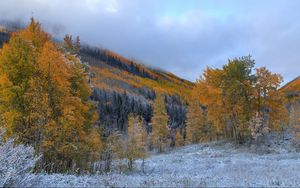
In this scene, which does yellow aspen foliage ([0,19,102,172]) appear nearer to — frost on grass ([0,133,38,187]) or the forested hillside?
the forested hillside

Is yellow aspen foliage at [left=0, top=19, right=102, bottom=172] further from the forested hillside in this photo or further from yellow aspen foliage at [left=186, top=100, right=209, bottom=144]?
yellow aspen foliage at [left=186, top=100, right=209, bottom=144]

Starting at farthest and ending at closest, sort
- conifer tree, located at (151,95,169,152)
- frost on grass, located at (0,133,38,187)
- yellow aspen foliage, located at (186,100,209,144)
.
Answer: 1. yellow aspen foliage, located at (186,100,209,144)
2. conifer tree, located at (151,95,169,152)
3. frost on grass, located at (0,133,38,187)

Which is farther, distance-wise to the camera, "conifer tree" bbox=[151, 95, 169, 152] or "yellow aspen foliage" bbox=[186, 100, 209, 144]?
"yellow aspen foliage" bbox=[186, 100, 209, 144]

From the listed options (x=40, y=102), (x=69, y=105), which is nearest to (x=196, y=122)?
(x=69, y=105)

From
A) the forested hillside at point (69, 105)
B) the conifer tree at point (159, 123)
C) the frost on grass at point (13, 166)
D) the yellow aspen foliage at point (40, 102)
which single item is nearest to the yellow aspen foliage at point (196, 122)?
the conifer tree at point (159, 123)

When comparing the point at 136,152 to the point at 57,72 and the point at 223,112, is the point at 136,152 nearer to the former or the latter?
the point at 57,72

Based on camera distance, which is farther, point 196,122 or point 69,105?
point 196,122

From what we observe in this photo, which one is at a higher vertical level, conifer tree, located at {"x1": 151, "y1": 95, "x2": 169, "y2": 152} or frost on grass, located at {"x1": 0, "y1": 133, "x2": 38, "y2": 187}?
conifer tree, located at {"x1": 151, "y1": 95, "x2": 169, "y2": 152}

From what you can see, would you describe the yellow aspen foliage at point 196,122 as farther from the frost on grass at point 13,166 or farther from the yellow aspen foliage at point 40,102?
the frost on grass at point 13,166

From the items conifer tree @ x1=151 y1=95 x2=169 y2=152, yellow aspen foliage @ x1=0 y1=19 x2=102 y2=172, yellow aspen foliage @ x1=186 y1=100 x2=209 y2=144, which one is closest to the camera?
yellow aspen foliage @ x1=0 y1=19 x2=102 y2=172

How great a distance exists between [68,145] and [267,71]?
30972 millimetres

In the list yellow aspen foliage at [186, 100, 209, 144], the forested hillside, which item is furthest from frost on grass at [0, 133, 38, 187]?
yellow aspen foliage at [186, 100, 209, 144]

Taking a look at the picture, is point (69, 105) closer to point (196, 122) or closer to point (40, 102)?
point (40, 102)

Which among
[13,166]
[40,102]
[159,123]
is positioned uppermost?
[159,123]
